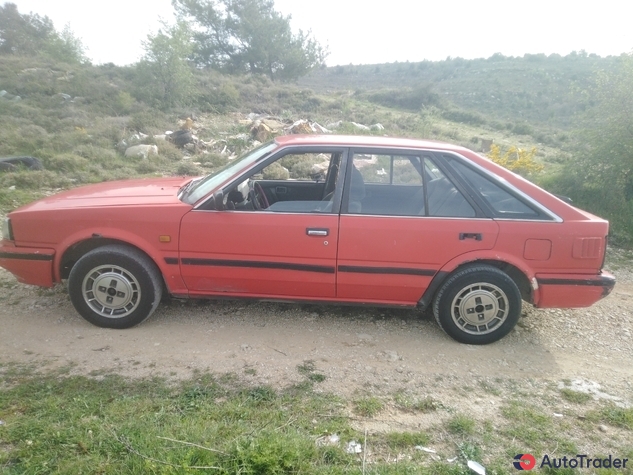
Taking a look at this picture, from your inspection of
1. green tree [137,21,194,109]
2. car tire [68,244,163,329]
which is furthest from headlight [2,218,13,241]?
green tree [137,21,194,109]

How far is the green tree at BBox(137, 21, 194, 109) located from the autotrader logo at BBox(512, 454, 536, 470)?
19399 mm

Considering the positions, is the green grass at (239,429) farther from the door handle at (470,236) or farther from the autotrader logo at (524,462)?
the door handle at (470,236)

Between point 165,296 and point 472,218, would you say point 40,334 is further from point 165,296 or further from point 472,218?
point 472,218

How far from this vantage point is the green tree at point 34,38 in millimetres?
27109

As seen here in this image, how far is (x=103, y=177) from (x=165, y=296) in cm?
642

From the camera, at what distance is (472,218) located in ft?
11.9

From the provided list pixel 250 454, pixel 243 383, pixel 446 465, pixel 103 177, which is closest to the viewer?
pixel 250 454

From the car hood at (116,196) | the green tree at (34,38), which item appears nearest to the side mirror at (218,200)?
the car hood at (116,196)

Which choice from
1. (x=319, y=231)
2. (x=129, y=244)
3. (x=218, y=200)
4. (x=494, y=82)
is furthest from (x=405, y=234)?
(x=494, y=82)

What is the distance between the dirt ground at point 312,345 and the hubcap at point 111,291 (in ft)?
0.61

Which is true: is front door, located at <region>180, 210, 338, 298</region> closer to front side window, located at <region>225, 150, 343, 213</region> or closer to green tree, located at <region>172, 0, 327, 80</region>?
front side window, located at <region>225, 150, 343, 213</region>

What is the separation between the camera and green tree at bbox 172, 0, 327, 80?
33.2 m

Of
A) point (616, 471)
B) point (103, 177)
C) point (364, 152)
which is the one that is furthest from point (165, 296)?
point (103, 177)

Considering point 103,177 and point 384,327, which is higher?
point 103,177
